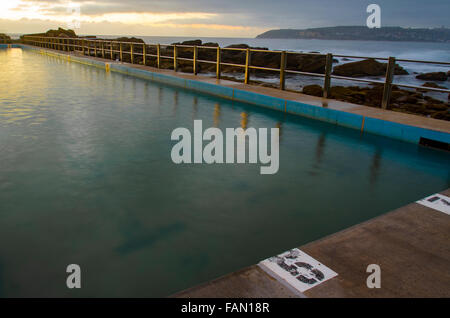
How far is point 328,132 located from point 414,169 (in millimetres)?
1941

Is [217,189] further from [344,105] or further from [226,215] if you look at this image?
[344,105]

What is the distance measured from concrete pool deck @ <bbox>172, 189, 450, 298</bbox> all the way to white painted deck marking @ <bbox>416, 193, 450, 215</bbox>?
0.44 feet

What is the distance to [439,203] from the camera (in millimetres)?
3254

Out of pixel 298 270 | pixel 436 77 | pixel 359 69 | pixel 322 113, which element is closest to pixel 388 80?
pixel 322 113

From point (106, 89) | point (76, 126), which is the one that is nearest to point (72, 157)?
point (76, 126)

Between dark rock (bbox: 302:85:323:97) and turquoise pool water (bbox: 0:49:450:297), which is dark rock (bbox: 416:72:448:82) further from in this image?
turquoise pool water (bbox: 0:49:450:297)

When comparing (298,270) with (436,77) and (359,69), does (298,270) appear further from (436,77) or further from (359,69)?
(436,77)

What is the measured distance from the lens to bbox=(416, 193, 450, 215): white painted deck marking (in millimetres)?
3144

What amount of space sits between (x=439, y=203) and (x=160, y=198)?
242 cm

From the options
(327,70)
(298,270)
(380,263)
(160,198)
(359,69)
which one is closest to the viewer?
(298,270)

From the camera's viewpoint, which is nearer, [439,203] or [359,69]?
[439,203]

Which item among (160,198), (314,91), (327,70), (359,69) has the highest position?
(327,70)

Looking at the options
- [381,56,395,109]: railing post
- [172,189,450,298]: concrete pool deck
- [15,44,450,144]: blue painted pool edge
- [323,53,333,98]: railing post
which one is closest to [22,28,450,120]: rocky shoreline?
[323,53,333,98]: railing post

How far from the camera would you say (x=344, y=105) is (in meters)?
7.59
